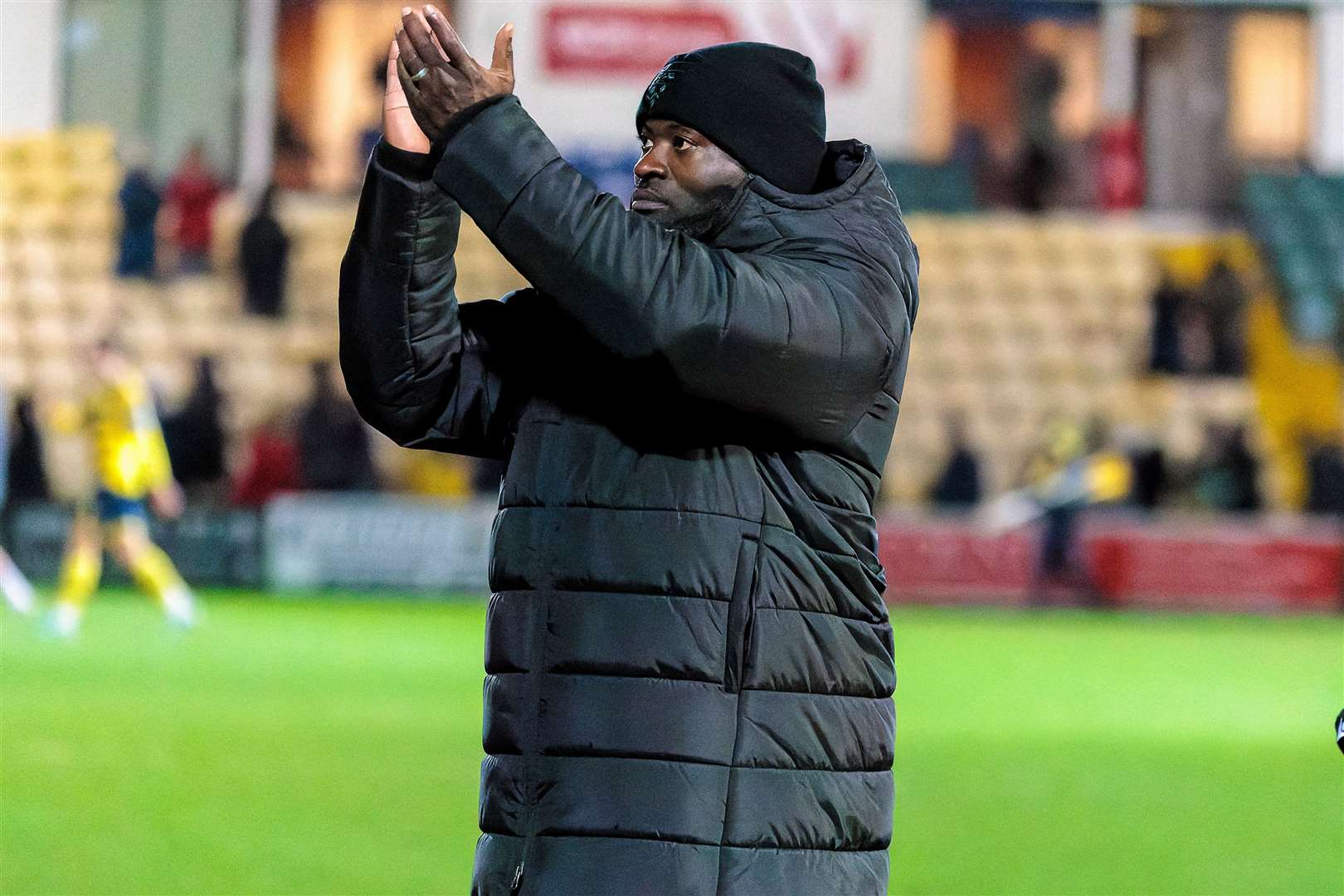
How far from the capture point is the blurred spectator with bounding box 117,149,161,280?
22156mm

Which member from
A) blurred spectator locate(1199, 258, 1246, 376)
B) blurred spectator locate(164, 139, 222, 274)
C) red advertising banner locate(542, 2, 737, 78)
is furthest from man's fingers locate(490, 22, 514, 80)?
red advertising banner locate(542, 2, 737, 78)

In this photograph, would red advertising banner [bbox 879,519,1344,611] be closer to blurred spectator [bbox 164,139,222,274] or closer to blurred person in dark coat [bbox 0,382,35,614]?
blurred person in dark coat [bbox 0,382,35,614]

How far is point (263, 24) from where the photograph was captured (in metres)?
25.2

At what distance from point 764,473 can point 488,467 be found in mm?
17637

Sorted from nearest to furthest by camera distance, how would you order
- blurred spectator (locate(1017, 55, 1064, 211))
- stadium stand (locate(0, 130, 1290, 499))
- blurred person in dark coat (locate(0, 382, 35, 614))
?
blurred person in dark coat (locate(0, 382, 35, 614)), stadium stand (locate(0, 130, 1290, 499)), blurred spectator (locate(1017, 55, 1064, 211))

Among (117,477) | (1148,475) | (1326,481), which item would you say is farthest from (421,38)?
(1326,481)

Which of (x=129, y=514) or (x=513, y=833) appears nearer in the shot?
(x=513, y=833)

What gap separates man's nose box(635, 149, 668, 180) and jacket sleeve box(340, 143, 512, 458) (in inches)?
9.7

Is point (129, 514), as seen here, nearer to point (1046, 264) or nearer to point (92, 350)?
point (92, 350)

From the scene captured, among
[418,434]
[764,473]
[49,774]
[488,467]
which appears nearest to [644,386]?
[764,473]

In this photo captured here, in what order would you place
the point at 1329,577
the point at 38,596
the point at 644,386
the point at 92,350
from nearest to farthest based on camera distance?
1. the point at 644,386
2. the point at 92,350
3. the point at 38,596
4. the point at 1329,577

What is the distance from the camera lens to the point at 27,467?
19.5 m

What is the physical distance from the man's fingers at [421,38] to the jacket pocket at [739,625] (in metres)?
0.69

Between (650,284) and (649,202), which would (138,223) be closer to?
(649,202)
